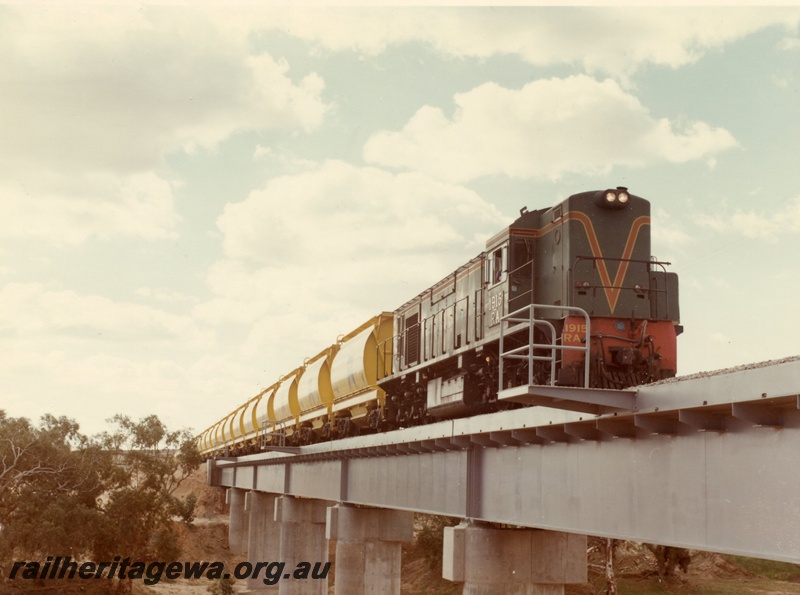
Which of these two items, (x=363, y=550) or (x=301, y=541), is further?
(x=301, y=541)

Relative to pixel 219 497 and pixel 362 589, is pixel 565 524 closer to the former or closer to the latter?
pixel 362 589

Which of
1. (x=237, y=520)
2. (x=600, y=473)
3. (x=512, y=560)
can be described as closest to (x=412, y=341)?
(x=512, y=560)

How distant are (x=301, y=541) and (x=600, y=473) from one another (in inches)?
1102

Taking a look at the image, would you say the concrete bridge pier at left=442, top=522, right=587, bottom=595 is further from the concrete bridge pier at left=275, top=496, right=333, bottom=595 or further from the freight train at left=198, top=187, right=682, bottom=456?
the concrete bridge pier at left=275, top=496, right=333, bottom=595

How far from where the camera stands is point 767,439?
8148mm

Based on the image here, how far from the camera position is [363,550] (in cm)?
2564

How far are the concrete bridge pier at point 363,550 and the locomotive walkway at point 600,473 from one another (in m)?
1.91

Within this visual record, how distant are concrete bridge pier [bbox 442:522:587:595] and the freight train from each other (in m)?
2.69

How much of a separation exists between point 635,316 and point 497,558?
506 cm

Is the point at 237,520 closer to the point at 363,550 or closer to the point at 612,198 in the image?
the point at 363,550

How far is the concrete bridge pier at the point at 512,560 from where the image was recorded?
15.4 meters

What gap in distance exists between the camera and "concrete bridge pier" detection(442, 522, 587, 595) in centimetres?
1539

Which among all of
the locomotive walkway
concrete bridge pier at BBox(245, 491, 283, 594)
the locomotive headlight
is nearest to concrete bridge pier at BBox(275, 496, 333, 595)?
concrete bridge pier at BBox(245, 491, 283, 594)

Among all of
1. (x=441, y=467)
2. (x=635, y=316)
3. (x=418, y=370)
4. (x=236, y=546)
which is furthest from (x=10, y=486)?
(x=635, y=316)
